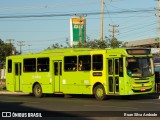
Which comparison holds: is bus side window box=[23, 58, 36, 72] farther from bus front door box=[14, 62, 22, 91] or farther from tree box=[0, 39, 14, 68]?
tree box=[0, 39, 14, 68]

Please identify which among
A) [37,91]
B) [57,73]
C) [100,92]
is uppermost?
[57,73]

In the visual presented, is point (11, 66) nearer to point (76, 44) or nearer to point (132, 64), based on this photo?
point (132, 64)

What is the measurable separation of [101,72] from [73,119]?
32.7 feet

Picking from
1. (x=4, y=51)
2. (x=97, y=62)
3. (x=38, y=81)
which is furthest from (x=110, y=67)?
(x=4, y=51)

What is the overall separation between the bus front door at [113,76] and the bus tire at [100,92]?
45 cm

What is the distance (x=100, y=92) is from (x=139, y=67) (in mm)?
2656

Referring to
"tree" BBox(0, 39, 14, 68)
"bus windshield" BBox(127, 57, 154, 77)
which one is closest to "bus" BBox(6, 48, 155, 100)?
"bus windshield" BBox(127, 57, 154, 77)

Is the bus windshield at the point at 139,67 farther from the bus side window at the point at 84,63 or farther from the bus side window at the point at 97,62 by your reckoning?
the bus side window at the point at 84,63

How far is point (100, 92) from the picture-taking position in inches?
1040

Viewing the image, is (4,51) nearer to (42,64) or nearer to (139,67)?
(42,64)

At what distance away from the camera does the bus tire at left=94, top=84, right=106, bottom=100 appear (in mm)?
26125

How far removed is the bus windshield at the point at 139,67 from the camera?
25.3 meters

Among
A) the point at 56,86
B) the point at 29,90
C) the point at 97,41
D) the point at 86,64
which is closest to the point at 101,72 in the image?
the point at 86,64

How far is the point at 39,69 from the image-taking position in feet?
101
